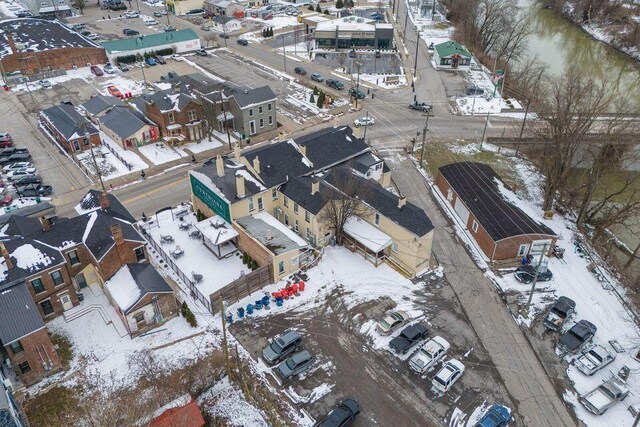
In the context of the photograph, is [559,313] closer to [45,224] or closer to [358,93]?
[45,224]

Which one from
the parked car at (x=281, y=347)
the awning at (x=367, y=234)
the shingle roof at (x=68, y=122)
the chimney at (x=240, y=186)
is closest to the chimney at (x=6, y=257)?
the chimney at (x=240, y=186)

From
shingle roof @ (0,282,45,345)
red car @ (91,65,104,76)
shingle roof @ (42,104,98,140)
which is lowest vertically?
red car @ (91,65,104,76)

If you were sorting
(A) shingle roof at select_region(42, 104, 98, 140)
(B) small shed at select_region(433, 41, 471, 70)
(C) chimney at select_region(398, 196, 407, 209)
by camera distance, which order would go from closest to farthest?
(C) chimney at select_region(398, 196, 407, 209) < (A) shingle roof at select_region(42, 104, 98, 140) < (B) small shed at select_region(433, 41, 471, 70)

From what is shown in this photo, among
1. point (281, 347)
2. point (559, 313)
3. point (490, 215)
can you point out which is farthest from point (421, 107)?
point (281, 347)

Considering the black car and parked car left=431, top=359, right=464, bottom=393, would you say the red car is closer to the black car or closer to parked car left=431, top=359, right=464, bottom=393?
the black car

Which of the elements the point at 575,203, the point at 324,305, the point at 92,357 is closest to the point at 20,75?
the point at 92,357

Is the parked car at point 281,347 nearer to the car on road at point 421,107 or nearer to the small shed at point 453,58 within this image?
the car on road at point 421,107

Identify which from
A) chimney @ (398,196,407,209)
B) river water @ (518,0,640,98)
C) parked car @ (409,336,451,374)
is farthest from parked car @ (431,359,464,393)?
river water @ (518,0,640,98)
